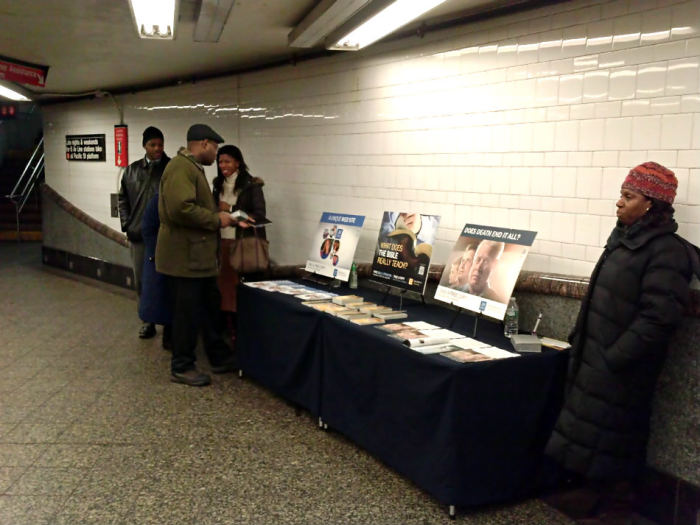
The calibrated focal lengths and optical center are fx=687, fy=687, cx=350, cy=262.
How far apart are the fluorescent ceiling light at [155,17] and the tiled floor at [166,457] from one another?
246 centimetres

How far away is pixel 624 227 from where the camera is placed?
2947 mm

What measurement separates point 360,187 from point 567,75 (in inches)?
78.2

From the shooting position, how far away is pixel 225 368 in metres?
5.20

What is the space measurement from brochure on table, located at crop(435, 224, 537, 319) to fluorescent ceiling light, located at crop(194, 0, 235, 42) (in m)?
1.99

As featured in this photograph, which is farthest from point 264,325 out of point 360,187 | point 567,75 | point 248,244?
point 567,75

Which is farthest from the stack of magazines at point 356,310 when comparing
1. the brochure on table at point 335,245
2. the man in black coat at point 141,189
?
the man in black coat at point 141,189

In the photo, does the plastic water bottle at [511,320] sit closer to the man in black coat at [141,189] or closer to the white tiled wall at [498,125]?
the white tiled wall at [498,125]

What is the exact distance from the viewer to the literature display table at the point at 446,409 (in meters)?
3.00

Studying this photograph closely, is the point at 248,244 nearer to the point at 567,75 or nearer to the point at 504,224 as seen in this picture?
the point at 504,224

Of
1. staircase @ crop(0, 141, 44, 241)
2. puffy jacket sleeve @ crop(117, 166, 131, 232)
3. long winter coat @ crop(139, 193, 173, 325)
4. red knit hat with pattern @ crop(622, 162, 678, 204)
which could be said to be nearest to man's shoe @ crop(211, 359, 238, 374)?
long winter coat @ crop(139, 193, 173, 325)

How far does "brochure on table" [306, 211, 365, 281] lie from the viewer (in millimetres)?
4734

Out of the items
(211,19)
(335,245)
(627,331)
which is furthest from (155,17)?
(627,331)

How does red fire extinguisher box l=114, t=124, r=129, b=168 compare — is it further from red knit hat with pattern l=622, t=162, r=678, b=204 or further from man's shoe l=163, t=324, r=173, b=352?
red knit hat with pattern l=622, t=162, r=678, b=204

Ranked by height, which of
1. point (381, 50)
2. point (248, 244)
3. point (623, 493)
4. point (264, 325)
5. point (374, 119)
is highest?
point (381, 50)
